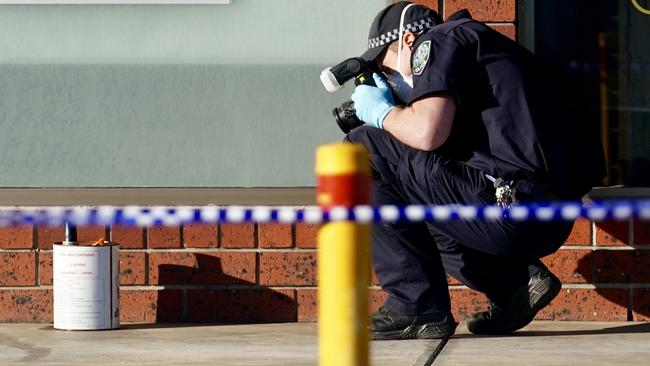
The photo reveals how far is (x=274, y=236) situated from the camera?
5.48 metres

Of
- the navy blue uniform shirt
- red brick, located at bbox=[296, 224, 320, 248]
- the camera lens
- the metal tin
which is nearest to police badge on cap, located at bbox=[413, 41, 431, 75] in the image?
the navy blue uniform shirt

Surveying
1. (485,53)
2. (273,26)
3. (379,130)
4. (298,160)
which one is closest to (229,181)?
(298,160)

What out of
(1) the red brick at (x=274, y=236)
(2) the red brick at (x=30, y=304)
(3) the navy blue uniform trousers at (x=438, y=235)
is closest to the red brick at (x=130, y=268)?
(2) the red brick at (x=30, y=304)

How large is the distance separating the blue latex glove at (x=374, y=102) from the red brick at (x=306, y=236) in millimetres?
654

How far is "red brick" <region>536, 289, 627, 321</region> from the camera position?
5426mm

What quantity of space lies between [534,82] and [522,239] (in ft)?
1.66

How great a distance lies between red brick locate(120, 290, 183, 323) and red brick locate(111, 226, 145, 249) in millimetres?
173

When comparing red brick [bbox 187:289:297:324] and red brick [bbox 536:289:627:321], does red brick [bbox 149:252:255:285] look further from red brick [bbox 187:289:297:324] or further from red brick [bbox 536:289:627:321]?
red brick [bbox 536:289:627:321]

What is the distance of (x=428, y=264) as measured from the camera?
189 inches

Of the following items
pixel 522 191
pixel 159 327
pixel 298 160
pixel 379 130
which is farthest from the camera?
pixel 298 160

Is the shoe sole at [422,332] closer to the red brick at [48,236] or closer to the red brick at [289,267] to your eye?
the red brick at [289,267]

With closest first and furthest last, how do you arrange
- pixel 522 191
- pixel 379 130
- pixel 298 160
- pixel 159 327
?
pixel 522 191 → pixel 379 130 → pixel 159 327 → pixel 298 160

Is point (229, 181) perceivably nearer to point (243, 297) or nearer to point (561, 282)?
point (243, 297)

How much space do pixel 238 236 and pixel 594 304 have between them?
1.35 m
